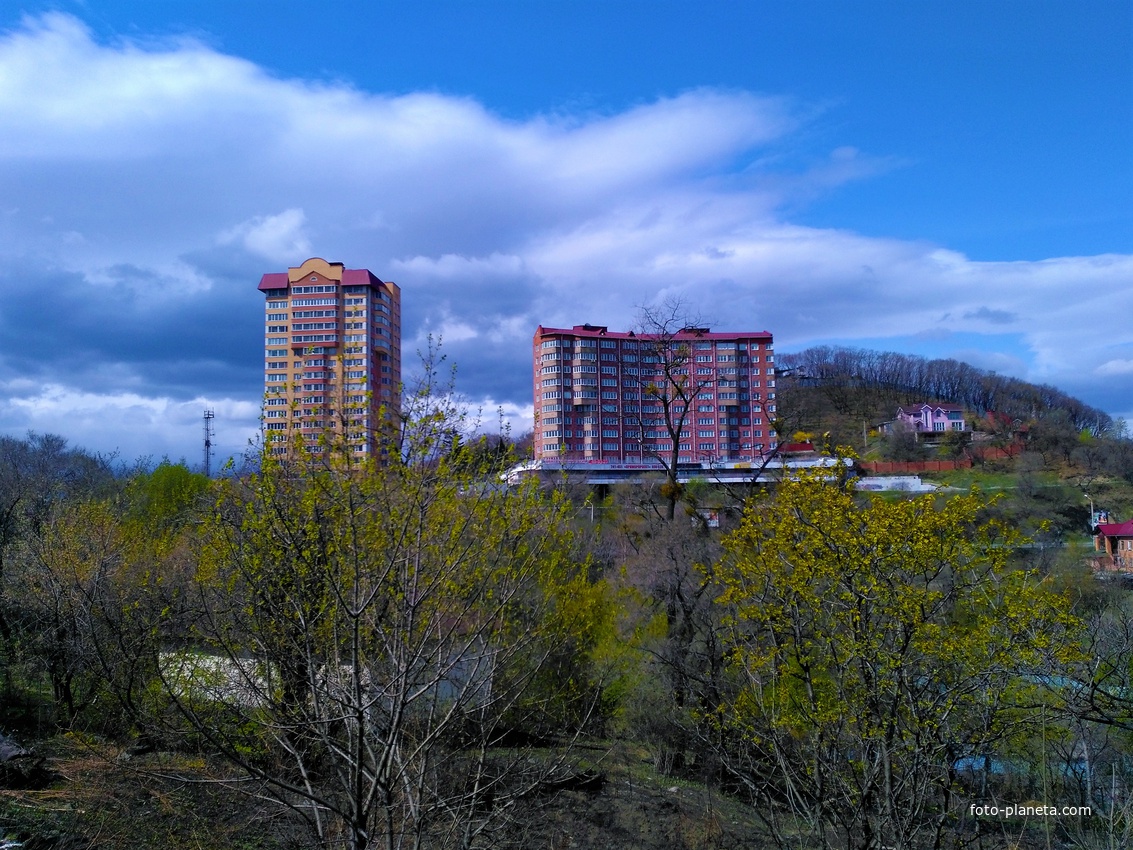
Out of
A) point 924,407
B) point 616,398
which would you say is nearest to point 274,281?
point 616,398

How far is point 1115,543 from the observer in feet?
113

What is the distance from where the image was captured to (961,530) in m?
7.31

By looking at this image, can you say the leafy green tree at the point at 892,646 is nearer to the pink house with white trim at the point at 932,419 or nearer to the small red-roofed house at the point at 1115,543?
the small red-roofed house at the point at 1115,543

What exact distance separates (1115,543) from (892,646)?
35538mm

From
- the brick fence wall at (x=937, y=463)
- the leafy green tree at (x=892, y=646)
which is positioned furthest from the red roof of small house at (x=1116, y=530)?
the leafy green tree at (x=892, y=646)

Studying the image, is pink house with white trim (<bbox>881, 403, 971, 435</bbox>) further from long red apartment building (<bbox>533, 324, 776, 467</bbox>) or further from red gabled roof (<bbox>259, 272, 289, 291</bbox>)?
red gabled roof (<bbox>259, 272, 289, 291</bbox>)

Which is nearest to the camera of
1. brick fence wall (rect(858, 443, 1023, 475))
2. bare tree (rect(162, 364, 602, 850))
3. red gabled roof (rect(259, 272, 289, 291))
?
bare tree (rect(162, 364, 602, 850))

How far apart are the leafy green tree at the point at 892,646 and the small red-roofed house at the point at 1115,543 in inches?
1094

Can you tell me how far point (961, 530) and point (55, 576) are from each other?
14361 millimetres

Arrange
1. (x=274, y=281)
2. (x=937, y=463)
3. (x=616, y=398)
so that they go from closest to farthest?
(x=274, y=281) → (x=616, y=398) → (x=937, y=463)

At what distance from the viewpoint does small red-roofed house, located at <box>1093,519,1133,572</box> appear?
30.0 metres

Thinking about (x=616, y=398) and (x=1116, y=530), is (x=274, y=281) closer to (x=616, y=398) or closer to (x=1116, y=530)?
(x=616, y=398)

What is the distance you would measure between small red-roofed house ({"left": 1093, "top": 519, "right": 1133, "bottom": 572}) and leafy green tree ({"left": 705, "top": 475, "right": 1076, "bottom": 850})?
91.2ft

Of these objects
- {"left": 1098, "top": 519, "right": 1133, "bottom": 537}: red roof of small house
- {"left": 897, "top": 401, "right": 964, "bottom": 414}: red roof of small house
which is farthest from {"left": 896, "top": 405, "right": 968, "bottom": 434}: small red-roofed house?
{"left": 1098, "top": 519, "right": 1133, "bottom": 537}: red roof of small house
